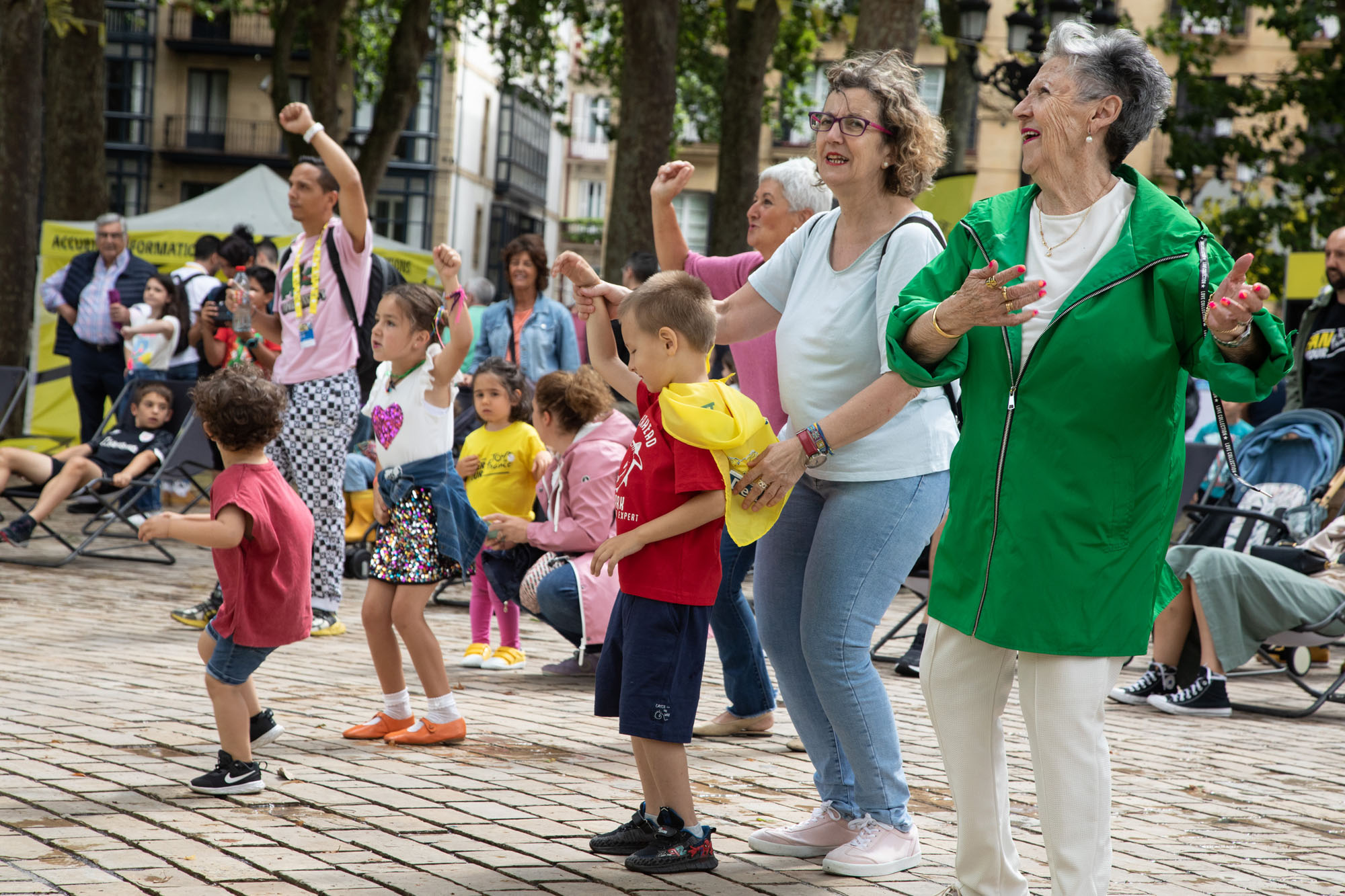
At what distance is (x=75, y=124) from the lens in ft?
52.6

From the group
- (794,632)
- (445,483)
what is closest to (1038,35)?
(445,483)

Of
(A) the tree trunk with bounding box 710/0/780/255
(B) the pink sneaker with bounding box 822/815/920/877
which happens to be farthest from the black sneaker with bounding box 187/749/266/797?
(A) the tree trunk with bounding box 710/0/780/255

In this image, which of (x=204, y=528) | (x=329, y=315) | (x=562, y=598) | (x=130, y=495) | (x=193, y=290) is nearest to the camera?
(x=204, y=528)

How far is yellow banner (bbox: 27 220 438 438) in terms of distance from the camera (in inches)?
608

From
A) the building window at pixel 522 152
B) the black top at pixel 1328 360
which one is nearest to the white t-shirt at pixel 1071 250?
the black top at pixel 1328 360

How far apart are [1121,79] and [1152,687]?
4654 mm

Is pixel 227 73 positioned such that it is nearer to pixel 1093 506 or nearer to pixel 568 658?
pixel 568 658

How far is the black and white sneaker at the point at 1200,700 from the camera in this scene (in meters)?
6.80

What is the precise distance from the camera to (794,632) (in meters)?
3.97

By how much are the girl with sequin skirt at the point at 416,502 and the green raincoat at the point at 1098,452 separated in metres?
2.62

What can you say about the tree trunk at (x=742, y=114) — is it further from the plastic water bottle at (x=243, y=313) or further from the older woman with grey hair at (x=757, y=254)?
the older woman with grey hair at (x=757, y=254)

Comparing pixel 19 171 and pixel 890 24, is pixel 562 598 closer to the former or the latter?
pixel 890 24

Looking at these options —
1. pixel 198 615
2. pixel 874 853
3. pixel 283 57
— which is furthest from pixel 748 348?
pixel 283 57

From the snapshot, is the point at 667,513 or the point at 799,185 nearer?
the point at 667,513
